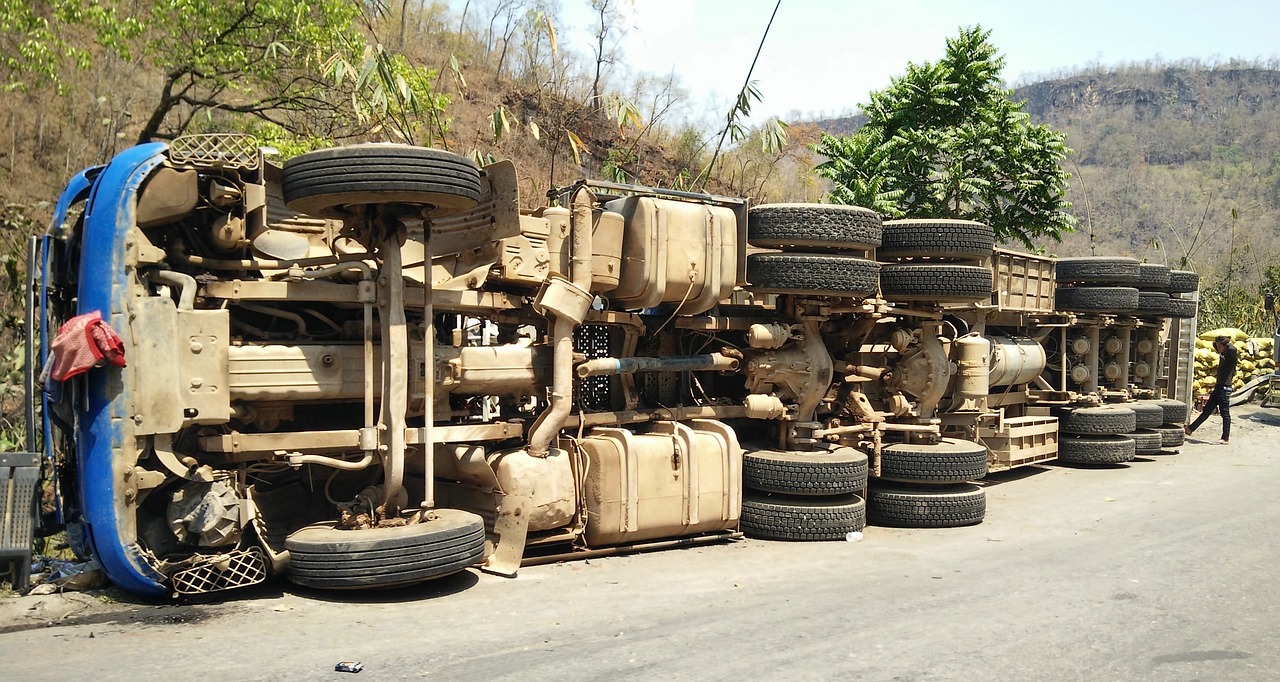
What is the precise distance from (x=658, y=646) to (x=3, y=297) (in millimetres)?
13586

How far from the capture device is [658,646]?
17.0 feet

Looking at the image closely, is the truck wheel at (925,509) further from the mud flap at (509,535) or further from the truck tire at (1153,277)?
the truck tire at (1153,277)

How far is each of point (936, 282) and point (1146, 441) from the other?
6456 mm

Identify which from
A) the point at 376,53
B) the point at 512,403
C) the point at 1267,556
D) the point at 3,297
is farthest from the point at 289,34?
the point at 1267,556

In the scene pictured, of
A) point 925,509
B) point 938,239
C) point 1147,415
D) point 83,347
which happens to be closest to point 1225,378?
point 1147,415

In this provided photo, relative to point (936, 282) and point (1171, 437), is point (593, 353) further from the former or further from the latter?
point (1171, 437)

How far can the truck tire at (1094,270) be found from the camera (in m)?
13.3

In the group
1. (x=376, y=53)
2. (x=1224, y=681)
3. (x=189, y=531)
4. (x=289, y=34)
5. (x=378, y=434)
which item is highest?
(x=289, y=34)

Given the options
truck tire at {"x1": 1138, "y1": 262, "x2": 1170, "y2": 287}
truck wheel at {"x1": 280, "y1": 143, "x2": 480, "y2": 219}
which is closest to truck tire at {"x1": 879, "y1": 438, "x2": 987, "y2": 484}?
truck wheel at {"x1": 280, "y1": 143, "x2": 480, "y2": 219}

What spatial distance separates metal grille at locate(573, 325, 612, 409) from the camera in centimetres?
815

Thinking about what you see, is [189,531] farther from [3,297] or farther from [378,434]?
[3,297]

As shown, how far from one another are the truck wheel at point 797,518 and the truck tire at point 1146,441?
720 cm

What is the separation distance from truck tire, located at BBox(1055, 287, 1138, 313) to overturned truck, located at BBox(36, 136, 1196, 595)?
340 centimetres

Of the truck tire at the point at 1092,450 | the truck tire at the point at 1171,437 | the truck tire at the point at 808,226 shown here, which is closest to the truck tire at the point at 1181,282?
the truck tire at the point at 1171,437
